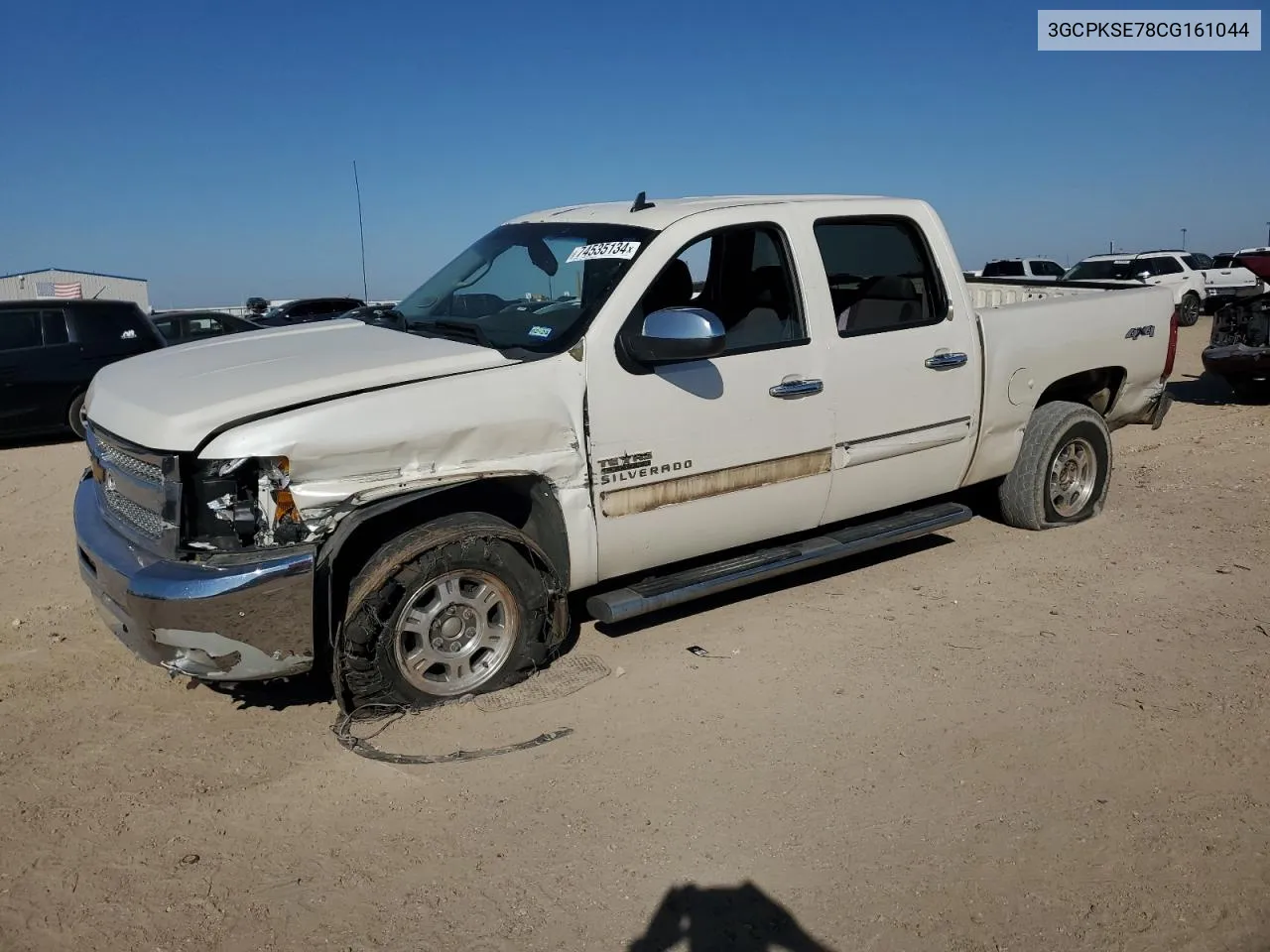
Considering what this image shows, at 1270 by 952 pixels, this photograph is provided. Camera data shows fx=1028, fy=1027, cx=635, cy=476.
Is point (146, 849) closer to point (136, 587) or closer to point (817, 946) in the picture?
point (136, 587)

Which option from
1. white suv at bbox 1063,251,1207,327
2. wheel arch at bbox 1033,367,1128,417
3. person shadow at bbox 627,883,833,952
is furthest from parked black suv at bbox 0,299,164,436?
white suv at bbox 1063,251,1207,327

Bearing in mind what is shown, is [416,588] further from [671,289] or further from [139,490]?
[671,289]

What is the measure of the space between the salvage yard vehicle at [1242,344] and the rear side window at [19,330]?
12.6 meters

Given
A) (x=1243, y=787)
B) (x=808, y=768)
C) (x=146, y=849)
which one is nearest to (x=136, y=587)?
(x=146, y=849)

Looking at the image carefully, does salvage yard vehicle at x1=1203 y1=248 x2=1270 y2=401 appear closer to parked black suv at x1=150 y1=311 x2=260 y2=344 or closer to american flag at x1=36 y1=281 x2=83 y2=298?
parked black suv at x1=150 y1=311 x2=260 y2=344

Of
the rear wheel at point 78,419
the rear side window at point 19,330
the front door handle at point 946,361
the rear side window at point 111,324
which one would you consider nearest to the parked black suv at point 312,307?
the rear side window at point 111,324

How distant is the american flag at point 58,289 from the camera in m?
27.2

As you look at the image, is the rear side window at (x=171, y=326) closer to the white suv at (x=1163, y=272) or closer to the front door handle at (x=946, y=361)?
the front door handle at (x=946, y=361)

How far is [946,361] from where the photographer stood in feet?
17.5

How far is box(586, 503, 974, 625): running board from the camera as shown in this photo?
439 cm

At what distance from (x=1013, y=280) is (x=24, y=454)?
30.1 ft

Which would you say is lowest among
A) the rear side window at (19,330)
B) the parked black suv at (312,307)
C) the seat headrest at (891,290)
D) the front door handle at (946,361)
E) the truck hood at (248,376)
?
the front door handle at (946,361)

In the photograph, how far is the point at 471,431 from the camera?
3.94 m

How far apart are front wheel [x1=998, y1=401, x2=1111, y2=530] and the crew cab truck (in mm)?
246
